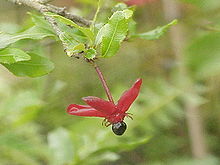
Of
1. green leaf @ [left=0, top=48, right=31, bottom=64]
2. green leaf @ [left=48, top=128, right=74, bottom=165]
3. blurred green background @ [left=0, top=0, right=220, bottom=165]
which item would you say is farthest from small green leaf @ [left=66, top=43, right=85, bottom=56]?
green leaf @ [left=48, top=128, right=74, bottom=165]

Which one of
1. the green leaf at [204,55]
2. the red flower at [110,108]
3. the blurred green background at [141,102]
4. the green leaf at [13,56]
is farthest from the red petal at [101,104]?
the green leaf at [204,55]

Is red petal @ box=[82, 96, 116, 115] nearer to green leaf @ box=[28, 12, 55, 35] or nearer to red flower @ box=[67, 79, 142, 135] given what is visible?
red flower @ box=[67, 79, 142, 135]

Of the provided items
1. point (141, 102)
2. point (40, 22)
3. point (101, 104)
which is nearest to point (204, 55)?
point (141, 102)

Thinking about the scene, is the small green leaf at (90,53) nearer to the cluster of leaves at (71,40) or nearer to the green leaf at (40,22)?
the cluster of leaves at (71,40)

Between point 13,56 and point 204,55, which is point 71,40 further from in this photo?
point 204,55

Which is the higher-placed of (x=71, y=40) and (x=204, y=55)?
(x=204, y=55)

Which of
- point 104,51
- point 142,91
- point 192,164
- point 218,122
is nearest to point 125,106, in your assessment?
point 104,51

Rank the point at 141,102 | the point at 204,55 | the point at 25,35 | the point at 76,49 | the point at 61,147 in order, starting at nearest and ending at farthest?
the point at 76,49
the point at 25,35
the point at 61,147
the point at 204,55
the point at 141,102
